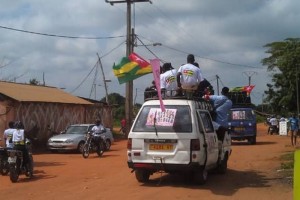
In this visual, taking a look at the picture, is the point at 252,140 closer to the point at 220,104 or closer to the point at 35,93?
the point at 35,93

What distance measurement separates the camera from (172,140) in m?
10.9

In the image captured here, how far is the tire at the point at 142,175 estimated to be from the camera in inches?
463

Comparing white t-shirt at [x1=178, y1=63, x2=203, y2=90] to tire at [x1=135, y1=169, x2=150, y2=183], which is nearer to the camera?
tire at [x1=135, y1=169, x2=150, y2=183]

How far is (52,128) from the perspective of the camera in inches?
1166

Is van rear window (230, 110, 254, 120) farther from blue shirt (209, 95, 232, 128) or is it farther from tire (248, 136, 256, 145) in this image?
blue shirt (209, 95, 232, 128)

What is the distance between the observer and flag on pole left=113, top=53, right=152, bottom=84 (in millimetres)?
14496

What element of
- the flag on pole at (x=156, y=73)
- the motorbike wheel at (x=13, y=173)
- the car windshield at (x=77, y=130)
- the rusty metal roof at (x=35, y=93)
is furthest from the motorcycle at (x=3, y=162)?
the rusty metal roof at (x=35, y=93)

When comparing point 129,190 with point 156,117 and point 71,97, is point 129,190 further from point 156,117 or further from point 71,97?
point 71,97

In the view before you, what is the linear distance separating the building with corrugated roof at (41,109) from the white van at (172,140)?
15336 mm

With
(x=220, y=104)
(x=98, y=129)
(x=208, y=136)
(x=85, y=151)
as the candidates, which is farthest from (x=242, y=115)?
(x=208, y=136)

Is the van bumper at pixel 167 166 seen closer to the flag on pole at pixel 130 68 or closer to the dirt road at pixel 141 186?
the dirt road at pixel 141 186

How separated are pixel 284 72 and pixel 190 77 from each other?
3934 cm

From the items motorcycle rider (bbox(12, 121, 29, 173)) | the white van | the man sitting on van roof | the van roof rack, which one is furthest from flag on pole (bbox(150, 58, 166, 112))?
motorcycle rider (bbox(12, 121, 29, 173))

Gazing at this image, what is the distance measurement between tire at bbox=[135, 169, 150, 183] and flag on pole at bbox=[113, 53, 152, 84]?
11.8ft
